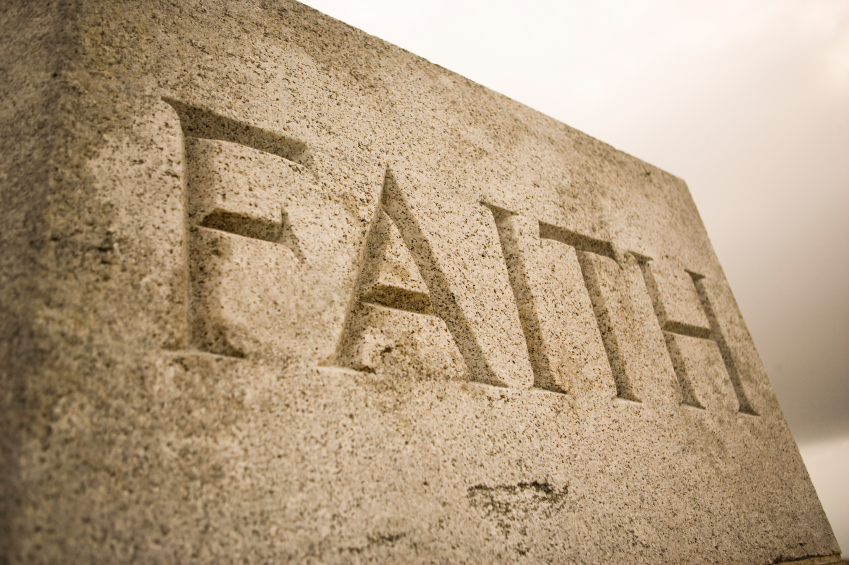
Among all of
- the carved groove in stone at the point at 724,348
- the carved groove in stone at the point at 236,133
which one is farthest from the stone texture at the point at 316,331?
the carved groove in stone at the point at 724,348

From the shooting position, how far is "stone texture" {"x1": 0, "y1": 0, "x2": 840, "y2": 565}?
34.7 inches

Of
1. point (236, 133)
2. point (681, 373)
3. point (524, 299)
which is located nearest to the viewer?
point (236, 133)

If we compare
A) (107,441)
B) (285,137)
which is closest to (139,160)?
(285,137)

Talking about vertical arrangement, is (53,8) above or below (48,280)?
above

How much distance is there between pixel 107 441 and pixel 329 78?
110 centimetres

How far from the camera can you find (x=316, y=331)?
116 centimetres

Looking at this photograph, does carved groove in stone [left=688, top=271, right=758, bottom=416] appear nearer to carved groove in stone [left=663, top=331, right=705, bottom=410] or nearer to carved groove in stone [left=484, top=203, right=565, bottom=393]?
carved groove in stone [left=663, top=331, right=705, bottom=410]

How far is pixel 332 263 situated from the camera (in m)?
1.25

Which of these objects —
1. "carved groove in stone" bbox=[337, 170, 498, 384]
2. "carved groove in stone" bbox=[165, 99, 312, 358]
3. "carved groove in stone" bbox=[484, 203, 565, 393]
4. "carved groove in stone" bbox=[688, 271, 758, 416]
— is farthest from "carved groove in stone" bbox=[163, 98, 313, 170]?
"carved groove in stone" bbox=[688, 271, 758, 416]

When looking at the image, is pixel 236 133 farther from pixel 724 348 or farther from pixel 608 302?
pixel 724 348

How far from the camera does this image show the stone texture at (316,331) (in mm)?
882

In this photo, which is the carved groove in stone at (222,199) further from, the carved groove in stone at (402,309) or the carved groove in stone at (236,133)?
the carved groove in stone at (402,309)

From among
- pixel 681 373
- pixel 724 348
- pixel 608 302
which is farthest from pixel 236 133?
pixel 724 348

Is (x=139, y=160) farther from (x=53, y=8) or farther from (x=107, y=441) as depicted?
(x=107, y=441)
